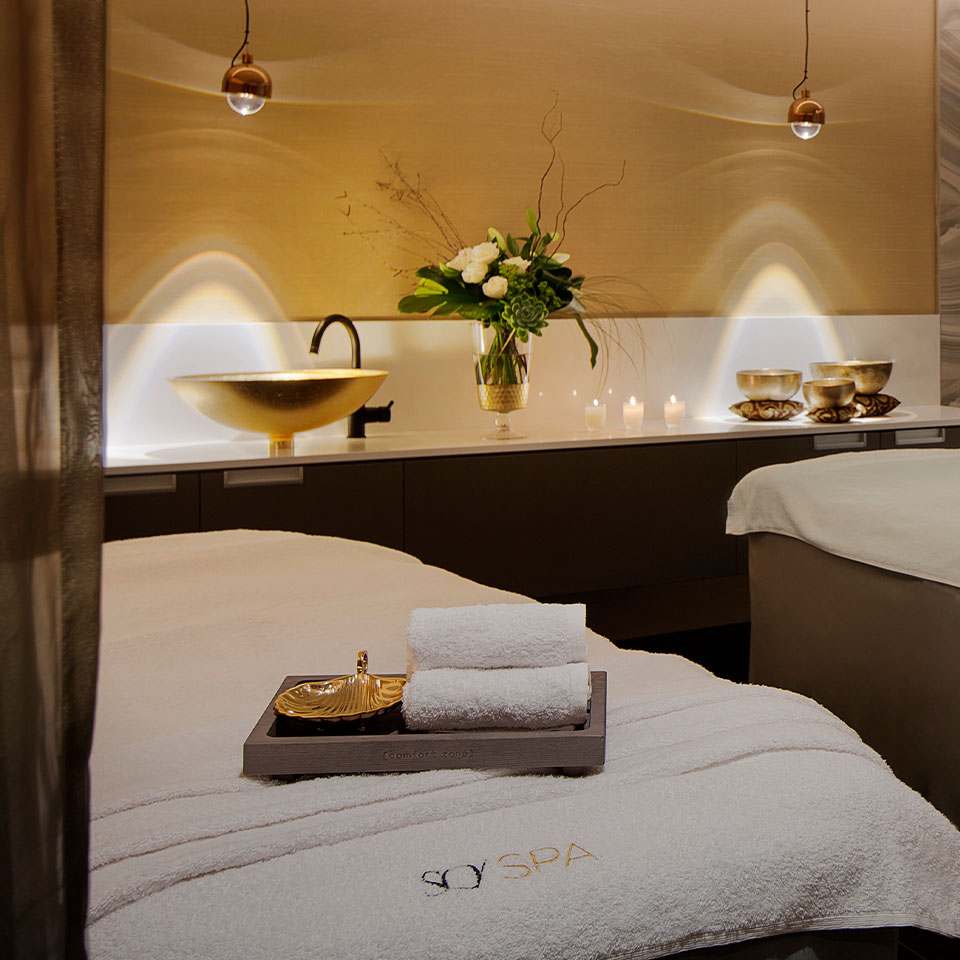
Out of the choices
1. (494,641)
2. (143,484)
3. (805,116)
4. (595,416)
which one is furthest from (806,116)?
(494,641)

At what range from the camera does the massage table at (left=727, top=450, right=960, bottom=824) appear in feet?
5.64

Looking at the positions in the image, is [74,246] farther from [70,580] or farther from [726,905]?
Answer: [726,905]

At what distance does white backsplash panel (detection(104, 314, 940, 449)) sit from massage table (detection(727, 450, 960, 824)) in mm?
1067

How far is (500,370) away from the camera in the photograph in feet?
9.82

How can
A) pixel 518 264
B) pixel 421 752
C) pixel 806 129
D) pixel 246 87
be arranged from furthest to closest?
pixel 806 129
pixel 518 264
pixel 246 87
pixel 421 752

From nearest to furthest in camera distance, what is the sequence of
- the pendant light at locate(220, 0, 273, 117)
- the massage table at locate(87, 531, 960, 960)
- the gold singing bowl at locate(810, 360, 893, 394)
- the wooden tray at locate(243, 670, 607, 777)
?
the massage table at locate(87, 531, 960, 960) → the wooden tray at locate(243, 670, 607, 777) → the pendant light at locate(220, 0, 273, 117) → the gold singing bowl at locate(810, 360, 893, 394)

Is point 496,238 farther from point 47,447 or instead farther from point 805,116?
point 47,447

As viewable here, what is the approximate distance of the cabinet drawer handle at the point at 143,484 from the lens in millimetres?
2387

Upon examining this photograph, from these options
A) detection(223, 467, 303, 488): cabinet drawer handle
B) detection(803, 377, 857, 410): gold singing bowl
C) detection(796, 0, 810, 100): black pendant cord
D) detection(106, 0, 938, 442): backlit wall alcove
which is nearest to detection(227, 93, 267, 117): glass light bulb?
detection(106, 0, 938, 442): backlit wall alcove

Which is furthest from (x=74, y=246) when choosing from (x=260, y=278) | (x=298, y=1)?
(x=298, y=1)

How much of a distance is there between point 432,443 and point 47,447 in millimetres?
2368

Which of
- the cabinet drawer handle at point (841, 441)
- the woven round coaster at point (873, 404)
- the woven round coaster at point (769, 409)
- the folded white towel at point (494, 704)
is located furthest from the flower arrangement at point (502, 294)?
the folded white towel at point (494, 704)

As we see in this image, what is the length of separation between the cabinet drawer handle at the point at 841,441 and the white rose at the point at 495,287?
1.09m

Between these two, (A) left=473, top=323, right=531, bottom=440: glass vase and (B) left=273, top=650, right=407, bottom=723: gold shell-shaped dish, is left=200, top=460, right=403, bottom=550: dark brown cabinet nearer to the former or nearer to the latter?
(A) left=473, top=323, right=531, bottom=440: glass vase
